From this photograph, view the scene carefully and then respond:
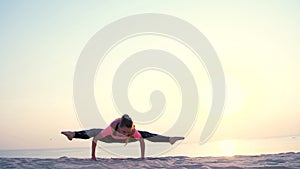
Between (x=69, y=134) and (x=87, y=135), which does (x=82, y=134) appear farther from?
(x=69, y=134)

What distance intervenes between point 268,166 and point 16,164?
5.05 m

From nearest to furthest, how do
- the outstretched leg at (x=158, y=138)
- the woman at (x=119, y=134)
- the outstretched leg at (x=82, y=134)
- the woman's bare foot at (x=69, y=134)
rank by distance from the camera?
the woman at (x=119, y=134) → the outstretched leg at (x=82, y=134) → the woman's bare foot at (x=69, y=134) → the outstretched leg at (x=158, y=138)

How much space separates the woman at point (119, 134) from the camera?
9375 millimetres

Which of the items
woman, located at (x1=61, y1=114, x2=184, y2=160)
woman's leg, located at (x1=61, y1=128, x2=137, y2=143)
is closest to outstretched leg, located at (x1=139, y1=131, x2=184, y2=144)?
woman, located at (x1=61, y1=114, x2=184, y2=160)

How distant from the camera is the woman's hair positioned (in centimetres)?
912

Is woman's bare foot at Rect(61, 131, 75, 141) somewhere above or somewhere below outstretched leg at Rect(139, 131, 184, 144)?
above

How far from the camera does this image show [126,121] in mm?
9180

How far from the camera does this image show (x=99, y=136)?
10039 millimetres

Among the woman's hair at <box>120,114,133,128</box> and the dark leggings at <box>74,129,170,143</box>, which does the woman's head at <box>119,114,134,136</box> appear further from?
the dark leggings at <box>74,129,170,143</box>

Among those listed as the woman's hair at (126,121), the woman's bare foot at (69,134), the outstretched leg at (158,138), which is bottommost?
the outstretched leg at (158,138)

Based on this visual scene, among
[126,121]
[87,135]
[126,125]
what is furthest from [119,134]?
[87,135]

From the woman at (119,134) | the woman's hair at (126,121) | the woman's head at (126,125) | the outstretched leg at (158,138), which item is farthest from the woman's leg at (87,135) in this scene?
the woman's hair at (126,121)

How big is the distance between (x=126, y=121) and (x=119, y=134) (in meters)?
0.89

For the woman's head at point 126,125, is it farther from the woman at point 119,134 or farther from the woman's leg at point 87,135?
the woman's leg at point 87,135
